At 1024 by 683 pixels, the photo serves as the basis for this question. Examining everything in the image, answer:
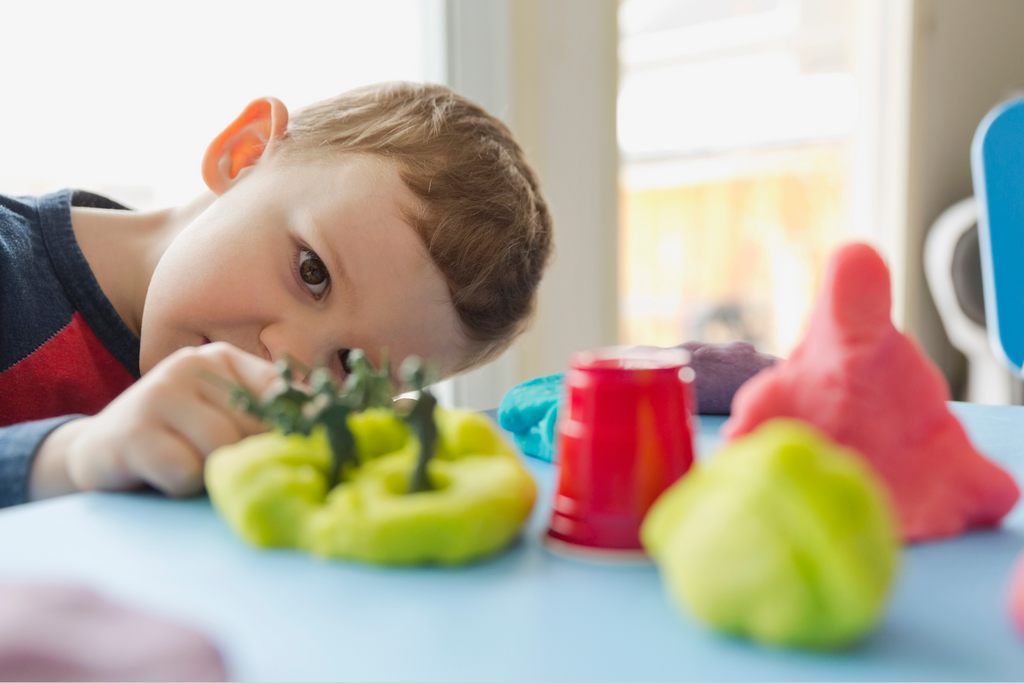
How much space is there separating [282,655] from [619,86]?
1484mm

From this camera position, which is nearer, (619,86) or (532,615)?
(532,615)

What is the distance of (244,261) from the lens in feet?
2.47

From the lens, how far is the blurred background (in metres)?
1.05

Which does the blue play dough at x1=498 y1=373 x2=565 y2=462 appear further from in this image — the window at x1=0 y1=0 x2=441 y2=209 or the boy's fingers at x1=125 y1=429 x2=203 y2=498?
the window at x1=0 y1=0 x2=441 y2=209

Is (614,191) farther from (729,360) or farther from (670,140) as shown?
(729,360)

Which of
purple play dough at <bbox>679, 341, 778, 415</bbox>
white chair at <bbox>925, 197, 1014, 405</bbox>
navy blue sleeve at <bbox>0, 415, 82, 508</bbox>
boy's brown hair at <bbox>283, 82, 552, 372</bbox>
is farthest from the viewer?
white chair at <bbox>925, 197, 1014, 405</bbox>

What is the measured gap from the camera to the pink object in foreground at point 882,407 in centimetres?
33

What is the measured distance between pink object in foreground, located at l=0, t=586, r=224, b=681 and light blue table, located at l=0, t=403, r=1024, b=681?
12 mm

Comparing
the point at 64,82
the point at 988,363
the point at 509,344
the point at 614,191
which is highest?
the point at 64,82

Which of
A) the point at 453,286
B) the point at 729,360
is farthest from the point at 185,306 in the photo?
the point at 729,360

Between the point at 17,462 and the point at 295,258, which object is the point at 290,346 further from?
the point at 17,462

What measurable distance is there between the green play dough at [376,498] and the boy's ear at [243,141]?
0.62 metres

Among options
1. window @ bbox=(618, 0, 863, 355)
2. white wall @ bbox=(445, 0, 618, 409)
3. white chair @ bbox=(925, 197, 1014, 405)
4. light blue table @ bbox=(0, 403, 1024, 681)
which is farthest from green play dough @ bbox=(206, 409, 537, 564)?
white chair @ bbox=(925, 197, 1014, 405)

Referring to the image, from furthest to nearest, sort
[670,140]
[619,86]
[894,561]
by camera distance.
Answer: [670,140], [619,86], [894,561]
